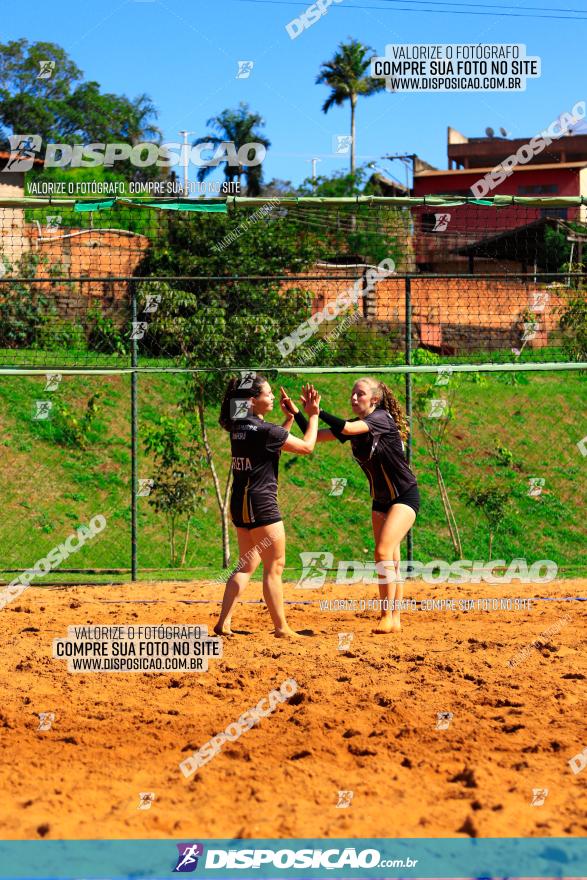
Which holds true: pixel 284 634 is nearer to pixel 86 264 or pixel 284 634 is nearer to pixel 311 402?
pixel 311 402

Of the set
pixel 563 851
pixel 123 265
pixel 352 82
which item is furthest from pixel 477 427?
pixel 352 82

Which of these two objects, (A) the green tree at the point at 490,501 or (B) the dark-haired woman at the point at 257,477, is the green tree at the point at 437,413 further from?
(B) the dark-haired woman at the point at 257,477

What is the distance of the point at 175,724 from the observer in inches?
229

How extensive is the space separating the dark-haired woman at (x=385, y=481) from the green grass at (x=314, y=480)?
11.6ft

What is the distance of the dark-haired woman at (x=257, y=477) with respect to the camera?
777 centimetres

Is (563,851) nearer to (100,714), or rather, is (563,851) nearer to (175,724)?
(175,724)

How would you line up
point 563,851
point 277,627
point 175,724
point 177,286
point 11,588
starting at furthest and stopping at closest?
point 177,286
point 11,588
point 277,627
point 175,724
point 563,851

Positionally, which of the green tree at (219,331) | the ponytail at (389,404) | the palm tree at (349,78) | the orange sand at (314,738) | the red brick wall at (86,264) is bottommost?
the orange sand at (314,738)

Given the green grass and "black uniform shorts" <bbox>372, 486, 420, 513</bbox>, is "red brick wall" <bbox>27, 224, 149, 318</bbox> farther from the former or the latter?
"black uniform shorts" <bbox>372, 486, 420, 513</bbox>

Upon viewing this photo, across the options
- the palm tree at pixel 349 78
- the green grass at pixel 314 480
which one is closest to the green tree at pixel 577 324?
the green grass at pixel 314 480

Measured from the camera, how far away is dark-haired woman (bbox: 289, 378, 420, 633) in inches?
322

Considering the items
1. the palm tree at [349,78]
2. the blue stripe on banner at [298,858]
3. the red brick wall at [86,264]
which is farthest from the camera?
the palm tree at [349,78]

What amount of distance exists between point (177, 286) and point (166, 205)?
4718mm

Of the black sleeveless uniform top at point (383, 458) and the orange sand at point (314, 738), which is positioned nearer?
the orange sand at point (314, 738)
